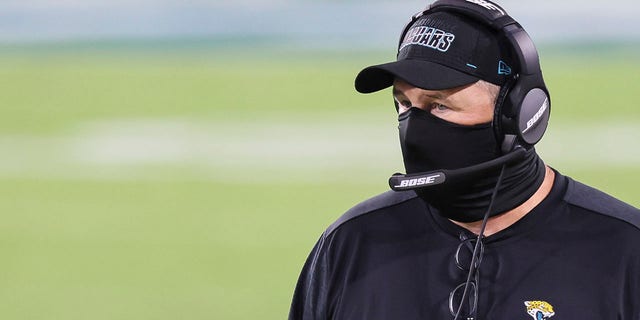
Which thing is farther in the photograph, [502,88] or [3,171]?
[3,171]

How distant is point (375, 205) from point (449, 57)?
352 millimetres

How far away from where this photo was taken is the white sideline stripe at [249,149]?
23.4 ft

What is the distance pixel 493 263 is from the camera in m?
2.05

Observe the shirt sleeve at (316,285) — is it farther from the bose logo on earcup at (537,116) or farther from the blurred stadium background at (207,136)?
the blurred stadium background at (207,136)

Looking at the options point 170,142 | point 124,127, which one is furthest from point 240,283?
point 124,127

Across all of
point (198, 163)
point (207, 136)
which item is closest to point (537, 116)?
point (198, 163)

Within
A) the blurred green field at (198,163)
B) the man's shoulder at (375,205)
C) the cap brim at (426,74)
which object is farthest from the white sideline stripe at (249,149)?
the cap brim at (426,74)

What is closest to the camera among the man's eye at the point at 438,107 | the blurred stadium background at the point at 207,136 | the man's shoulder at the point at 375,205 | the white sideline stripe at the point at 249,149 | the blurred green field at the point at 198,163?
the man's eye at the point at 438,107

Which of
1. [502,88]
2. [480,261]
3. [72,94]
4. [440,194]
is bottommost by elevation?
[480,261]

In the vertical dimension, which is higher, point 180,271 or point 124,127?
point 124,127

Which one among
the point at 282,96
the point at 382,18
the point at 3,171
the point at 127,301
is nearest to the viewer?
the point at 127,301

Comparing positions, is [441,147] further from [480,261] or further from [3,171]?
[3,171]

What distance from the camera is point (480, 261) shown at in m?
2.05

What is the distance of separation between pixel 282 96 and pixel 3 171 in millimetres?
2317
